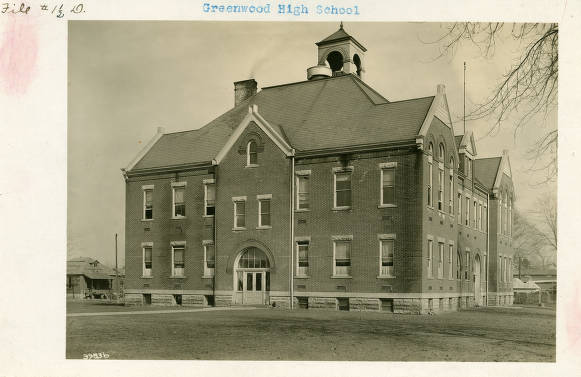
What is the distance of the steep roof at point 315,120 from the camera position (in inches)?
1010

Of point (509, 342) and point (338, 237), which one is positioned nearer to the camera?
point (509, 342)

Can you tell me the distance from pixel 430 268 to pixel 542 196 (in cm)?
820

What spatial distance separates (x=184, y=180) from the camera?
30.0 meters

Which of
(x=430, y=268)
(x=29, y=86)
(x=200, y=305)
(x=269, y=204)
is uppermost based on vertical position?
(x=29, y=86)

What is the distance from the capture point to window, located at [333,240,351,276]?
26.2 m

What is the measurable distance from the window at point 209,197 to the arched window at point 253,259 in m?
2.49

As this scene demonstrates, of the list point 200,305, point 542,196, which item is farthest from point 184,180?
point 542,196

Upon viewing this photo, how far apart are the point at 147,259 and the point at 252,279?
5.86 m

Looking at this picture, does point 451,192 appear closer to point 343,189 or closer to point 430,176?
point 430,176

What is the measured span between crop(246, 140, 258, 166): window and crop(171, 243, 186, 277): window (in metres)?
5.10

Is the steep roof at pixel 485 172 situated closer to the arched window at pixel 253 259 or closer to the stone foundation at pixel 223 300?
the arched window at pixel 253 259

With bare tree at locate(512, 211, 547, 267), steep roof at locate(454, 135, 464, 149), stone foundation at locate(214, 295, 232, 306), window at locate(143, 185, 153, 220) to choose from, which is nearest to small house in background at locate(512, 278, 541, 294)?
bare tree at locate(512, 211, 547, 267)

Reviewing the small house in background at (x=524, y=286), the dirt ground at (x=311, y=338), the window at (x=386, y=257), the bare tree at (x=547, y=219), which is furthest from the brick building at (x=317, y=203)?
the bare tree at (x=547, y=219)

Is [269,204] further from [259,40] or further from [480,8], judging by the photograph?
[480,8]
